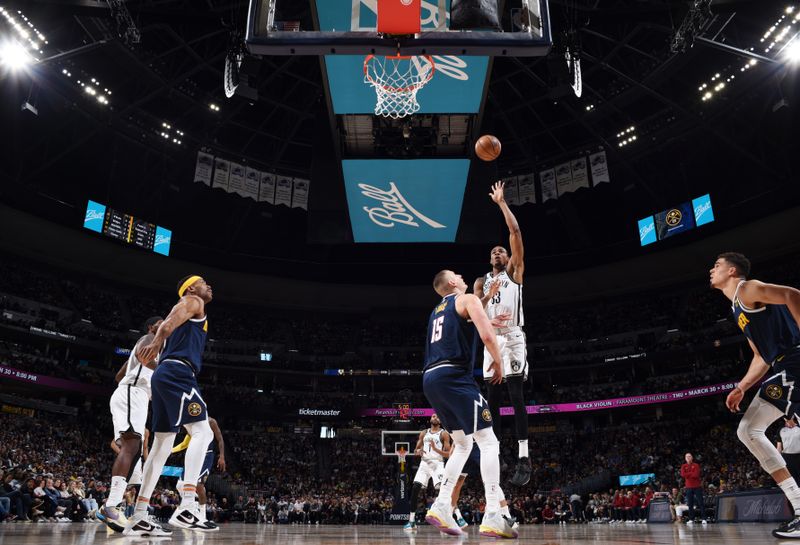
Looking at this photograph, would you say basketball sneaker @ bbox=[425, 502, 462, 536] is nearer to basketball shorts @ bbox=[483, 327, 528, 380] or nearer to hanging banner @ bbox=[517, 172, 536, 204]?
basketball shorts @ bbox=[483, 327, 528, 380]

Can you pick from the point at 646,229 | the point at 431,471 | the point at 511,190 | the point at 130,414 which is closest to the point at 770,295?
the point at 130,414

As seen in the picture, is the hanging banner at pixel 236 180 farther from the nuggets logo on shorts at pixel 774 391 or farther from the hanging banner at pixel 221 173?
the nuggets logo on shorts at pixel 774 391

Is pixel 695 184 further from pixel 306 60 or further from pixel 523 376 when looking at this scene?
pixel 523 376

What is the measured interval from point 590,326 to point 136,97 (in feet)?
93.1

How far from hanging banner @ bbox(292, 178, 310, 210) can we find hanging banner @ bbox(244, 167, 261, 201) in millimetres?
1894

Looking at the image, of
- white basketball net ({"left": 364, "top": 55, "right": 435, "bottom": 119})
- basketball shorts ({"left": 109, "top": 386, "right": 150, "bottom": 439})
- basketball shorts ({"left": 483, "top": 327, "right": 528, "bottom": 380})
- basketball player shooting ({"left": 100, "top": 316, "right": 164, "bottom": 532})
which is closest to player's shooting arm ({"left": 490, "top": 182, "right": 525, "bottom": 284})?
basketball shorts ({"left": 483, "top": 327, "right": 528, "bottom": 380})

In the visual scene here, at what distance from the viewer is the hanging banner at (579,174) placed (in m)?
27.4

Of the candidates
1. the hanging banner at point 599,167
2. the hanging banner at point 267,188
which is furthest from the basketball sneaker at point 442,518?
the hanging banner at point 267,188

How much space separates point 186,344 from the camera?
6.15 metres

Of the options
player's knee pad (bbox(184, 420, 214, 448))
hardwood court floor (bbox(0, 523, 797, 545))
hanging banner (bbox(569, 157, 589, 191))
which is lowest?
hardwood court floor (bbox(0, 523, 797, 545))

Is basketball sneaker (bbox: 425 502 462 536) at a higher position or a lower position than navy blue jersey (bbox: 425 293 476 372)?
lower

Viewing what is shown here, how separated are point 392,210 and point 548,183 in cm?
1205

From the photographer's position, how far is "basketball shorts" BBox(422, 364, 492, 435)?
5.41m

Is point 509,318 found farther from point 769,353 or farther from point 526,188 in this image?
point 526,188
